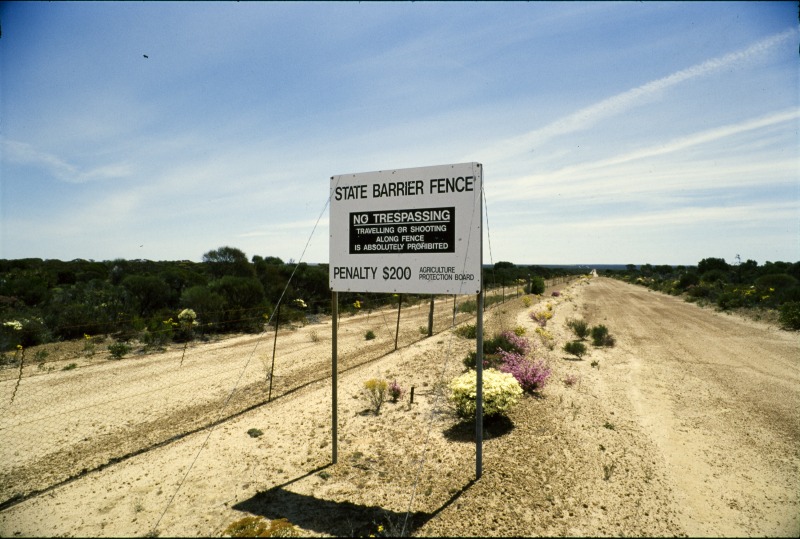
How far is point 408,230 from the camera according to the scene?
5359mm

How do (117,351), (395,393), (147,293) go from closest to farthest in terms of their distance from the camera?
(395,393) → (117,351) → (147,293)

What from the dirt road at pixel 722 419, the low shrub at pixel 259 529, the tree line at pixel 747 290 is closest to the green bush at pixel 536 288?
the tree line at pixel 747 290

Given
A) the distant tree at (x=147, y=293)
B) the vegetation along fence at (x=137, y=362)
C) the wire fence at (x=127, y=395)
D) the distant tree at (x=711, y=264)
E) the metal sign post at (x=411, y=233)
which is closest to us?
the metal sign post at (x=411, y=233)

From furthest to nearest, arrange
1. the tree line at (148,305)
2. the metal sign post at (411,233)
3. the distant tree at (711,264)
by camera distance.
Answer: the distant tree at (711,264) → the tree line at (148,305) → the metal sign post at (411,233)

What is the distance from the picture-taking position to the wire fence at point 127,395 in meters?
6.35

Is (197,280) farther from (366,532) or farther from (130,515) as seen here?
(366,532)

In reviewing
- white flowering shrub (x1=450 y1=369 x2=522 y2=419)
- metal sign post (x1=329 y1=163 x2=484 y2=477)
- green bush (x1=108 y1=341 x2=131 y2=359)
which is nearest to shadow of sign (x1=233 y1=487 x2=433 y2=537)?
metal sign post (x1=329 y1=163 x2=484 y2=477)

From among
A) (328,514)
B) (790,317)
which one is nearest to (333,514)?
(328,514)

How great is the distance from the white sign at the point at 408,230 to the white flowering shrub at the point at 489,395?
2.44 meters

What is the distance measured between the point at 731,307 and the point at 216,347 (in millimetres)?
31779

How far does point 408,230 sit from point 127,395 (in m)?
8.71

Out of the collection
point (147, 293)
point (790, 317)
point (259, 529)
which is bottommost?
point (259, 529)

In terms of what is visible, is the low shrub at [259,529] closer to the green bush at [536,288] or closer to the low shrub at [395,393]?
the low shrub at [395,393]

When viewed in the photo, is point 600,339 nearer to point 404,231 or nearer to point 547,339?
point 547,339
